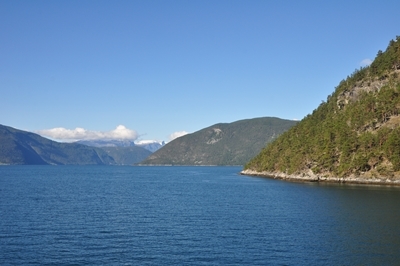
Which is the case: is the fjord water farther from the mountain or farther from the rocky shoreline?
the mountain

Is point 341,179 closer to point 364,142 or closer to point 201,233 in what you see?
point 364,142

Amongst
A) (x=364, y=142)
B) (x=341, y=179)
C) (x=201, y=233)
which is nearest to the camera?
(x=201, y=233)

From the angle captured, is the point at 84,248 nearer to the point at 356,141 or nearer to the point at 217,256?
the point at 217,256

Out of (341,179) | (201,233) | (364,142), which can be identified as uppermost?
(364,142)

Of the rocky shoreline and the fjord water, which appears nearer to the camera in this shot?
the fjord water

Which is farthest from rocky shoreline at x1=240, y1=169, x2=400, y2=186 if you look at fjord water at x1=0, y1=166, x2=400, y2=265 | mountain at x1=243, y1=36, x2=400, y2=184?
fjord water at x1=0, y1=166, x2=400, y2=265

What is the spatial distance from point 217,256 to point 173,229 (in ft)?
58.1

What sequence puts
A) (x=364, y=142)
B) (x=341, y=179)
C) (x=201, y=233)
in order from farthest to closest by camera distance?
(x=341, y=179), (x=364, y=142), (x=201, y=233)

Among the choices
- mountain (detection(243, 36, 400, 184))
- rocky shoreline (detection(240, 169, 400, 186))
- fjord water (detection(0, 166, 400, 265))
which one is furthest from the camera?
mountain (detection(243, 36, 400, 184))

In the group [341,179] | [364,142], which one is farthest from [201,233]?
[364,142]

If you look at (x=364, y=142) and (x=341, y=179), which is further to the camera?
(x=341, y=179)

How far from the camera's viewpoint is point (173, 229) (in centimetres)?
6500

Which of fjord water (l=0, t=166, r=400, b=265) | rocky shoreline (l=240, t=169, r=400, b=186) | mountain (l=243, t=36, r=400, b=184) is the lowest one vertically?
fjord water (l=0, t=166, r=400, b=265)

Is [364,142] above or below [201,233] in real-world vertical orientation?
above
